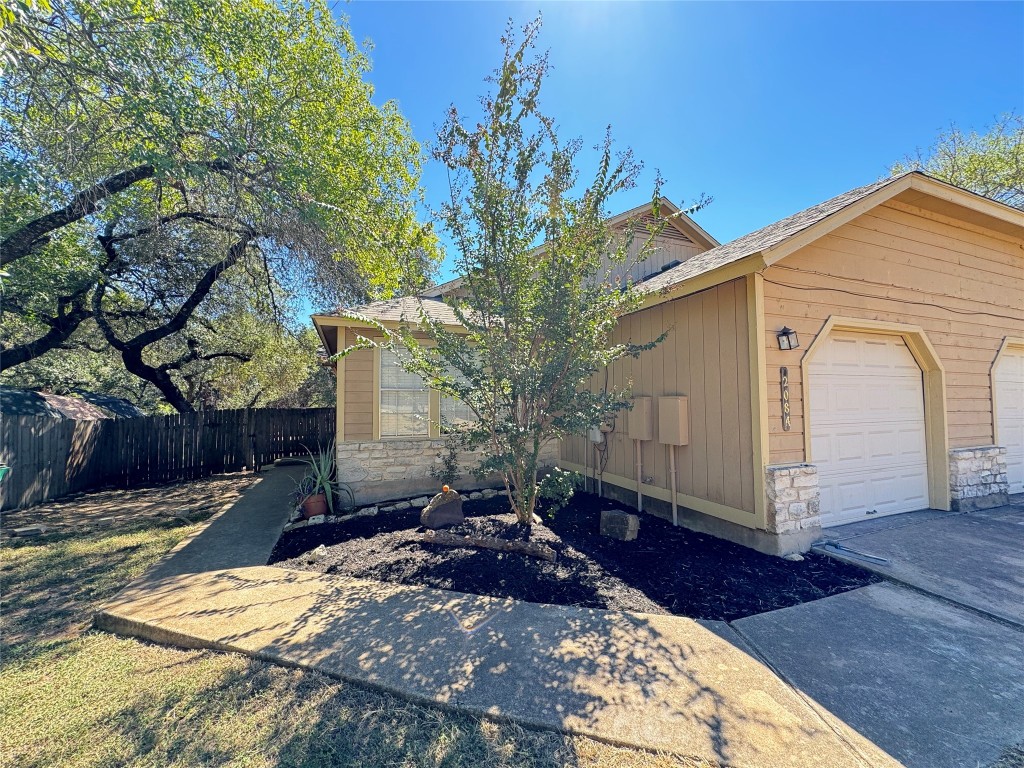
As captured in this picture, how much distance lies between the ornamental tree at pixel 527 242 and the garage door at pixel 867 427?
261 centimetres

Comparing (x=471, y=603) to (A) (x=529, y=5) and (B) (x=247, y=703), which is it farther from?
(A) (x=529, y=5)

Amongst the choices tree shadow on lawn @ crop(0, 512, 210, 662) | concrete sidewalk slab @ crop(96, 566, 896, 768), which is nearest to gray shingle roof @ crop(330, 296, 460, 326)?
tree shadow on lawn @ crop(0, 512, 210, 662)

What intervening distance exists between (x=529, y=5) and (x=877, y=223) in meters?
4.79

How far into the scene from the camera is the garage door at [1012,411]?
597 cm

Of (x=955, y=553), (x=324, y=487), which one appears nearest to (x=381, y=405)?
(x=324, y=487)

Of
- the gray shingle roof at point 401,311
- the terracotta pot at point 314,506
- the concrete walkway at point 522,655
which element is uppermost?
the gray shingle roof at point 401,311

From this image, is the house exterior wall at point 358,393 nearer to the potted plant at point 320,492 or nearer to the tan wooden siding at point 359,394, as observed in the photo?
the tan wooden siding at point 359,394

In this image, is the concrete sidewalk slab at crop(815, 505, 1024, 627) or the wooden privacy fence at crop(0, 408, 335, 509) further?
the wooden privacy fence at crop(0, 408, 335, 509)

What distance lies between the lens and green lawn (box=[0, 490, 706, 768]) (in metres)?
1.87

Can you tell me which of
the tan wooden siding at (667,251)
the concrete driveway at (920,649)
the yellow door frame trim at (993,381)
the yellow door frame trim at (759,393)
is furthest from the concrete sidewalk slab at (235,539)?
the yellow door frame trim at (993,381)

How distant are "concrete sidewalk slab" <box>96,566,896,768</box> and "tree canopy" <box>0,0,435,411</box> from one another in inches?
123

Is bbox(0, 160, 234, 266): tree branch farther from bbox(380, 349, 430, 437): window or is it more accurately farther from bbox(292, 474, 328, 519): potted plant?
bbox(292, 474, 328, 519): potted plant

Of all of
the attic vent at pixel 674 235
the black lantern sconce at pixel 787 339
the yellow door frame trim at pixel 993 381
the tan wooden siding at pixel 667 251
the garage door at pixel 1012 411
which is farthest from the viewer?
the attic vent at pixel 674 235

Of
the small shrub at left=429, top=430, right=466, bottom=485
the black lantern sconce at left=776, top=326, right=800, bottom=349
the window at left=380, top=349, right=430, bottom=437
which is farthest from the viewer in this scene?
the window at left=380, top=349, right=430, bottom=437
